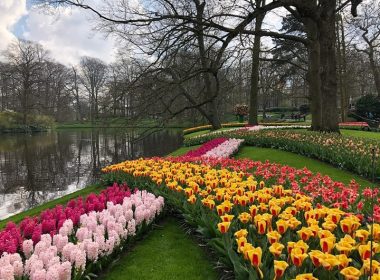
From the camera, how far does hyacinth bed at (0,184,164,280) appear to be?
3.54 metres

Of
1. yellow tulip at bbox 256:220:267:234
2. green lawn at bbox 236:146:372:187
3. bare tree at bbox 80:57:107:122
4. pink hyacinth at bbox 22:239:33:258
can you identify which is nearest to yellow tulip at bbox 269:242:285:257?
yellow tulip at bbox 256:220:267:234

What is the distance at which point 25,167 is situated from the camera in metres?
22.2

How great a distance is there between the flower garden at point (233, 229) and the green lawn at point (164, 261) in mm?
158

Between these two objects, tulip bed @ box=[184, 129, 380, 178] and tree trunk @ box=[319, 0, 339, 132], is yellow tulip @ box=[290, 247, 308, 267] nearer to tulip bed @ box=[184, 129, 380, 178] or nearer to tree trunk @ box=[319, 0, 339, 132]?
tulip bed @ box=[184, 129, 380, 178]

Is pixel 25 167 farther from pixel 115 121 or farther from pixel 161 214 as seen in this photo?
pixel 161 214

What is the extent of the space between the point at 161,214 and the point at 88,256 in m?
2.11

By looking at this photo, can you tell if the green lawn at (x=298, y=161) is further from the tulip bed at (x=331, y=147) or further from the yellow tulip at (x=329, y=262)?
the yellow tulip at (x=329, y=262)

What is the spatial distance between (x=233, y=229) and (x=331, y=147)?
7.29 meters

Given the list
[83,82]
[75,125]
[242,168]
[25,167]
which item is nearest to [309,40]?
[242,168]

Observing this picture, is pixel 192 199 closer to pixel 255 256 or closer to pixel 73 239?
pixel 73 239

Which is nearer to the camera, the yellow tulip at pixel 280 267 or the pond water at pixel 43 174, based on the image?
the yellow tulip at pixel 280 267

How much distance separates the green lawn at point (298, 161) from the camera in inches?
344

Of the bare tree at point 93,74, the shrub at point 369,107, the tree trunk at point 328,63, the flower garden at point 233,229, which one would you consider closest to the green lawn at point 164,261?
the flower garden at point 233,229

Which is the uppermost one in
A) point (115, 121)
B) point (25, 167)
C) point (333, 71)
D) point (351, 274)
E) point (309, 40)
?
point (309, 40)
